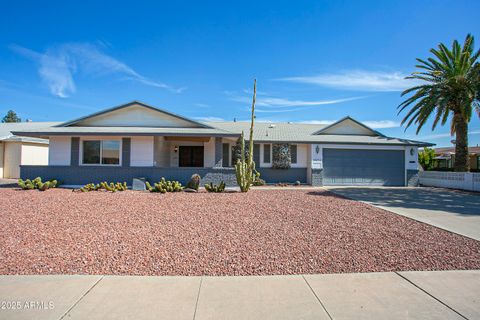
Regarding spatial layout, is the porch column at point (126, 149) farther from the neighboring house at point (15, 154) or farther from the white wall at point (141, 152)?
the neighboring house at point (15, 154)

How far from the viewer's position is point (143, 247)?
5.23 meters

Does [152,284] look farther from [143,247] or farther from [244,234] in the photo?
[244,234]

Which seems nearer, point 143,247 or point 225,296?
point 225,296

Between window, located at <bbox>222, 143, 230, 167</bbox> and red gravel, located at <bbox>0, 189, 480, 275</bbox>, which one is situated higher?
window, located at <bbox>222, 143, 230, 167</bbox>

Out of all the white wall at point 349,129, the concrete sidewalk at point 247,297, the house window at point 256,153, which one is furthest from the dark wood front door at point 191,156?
the concrete sidewalk at point 247,297

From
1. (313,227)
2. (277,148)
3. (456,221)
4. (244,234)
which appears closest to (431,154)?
(277,148)

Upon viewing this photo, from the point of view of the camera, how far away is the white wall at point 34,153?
1981cm

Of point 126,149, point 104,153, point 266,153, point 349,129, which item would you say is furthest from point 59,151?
point 349,129

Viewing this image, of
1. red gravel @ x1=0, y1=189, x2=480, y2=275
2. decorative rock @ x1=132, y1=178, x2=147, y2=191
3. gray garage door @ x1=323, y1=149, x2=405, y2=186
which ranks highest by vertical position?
gray garage door @ x1=323, y1=149, x2=405, y2=186

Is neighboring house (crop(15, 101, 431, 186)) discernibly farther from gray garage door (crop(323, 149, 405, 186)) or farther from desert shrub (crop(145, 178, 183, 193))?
desert shrub (crop(145, 178, 183, 193))

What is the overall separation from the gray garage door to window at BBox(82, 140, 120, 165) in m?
12.9

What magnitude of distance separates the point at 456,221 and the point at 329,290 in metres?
6.56

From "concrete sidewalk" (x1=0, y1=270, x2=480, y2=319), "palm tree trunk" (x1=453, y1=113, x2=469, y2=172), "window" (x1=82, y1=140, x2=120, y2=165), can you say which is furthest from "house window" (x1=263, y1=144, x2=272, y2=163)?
"concrete sidewalk" (x1=0, y1=270, x2=480, y2=319)

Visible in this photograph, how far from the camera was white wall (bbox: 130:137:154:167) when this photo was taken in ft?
50.9
